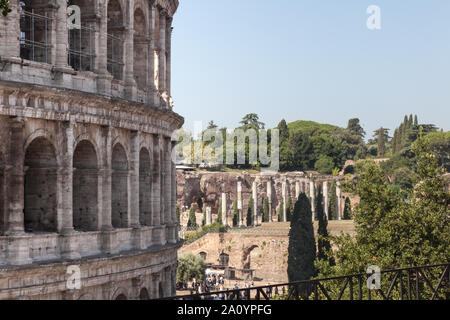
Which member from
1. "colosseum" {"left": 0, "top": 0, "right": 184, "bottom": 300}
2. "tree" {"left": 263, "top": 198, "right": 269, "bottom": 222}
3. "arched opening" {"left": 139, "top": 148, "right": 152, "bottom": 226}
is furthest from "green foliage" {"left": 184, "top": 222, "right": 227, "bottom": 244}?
"arched opening" {"left": 139, "top": 148, "right": 152, "bottom": 226}

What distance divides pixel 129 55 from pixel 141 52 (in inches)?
75.5

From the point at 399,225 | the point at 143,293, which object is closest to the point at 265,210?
the point at 399,225

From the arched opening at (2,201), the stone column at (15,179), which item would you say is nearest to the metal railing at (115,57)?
the stone column at (15,179)

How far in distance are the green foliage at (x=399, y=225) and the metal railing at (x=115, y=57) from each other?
39.9 feet


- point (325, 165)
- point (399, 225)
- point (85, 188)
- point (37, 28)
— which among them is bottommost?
point (399, 225)

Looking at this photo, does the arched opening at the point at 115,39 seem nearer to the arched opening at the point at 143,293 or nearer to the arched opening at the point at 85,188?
the arched opening at the point at 85,188

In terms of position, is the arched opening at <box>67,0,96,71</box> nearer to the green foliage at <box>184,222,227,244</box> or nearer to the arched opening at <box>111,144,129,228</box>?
the arched opening at <box>111,144,129,228</box>

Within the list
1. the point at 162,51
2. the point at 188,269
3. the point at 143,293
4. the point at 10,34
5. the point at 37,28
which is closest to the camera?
the point at 10,34

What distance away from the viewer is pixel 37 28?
2136cm

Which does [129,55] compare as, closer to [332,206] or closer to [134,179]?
[134,179]
